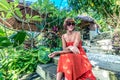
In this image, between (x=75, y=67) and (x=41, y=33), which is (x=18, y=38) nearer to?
(x=75, y=67)

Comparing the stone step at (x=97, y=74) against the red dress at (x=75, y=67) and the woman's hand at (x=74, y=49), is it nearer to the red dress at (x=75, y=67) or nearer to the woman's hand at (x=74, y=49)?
the red dress at (x=75, y=67)

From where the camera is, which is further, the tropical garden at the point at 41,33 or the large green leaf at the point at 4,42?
the tropical garden at the point at 41,33

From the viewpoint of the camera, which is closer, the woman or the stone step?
the woman

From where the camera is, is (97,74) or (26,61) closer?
(97,74)

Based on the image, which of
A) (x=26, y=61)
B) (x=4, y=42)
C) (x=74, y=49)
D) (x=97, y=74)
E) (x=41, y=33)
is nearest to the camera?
(x=4, y=42)

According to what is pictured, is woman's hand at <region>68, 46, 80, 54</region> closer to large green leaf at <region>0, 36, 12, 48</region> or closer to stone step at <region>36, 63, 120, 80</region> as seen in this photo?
stone step at <region>36, 63, 120, 80</region>

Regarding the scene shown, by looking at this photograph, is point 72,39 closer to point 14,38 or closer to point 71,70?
point 71,70

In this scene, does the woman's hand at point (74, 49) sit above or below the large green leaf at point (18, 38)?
below

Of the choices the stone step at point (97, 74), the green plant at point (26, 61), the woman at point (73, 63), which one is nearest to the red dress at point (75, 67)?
the woman at point (73, 63)

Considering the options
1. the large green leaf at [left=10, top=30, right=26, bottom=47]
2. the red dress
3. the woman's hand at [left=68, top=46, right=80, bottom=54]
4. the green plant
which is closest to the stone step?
the green plant

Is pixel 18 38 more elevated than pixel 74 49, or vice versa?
pixel 18 38

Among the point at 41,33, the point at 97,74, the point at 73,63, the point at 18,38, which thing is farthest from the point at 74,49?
the point at 41,33

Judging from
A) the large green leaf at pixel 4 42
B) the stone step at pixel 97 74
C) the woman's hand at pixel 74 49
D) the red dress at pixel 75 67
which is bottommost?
the stone step at pixel 97 74

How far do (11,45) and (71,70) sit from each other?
200 centimetres
